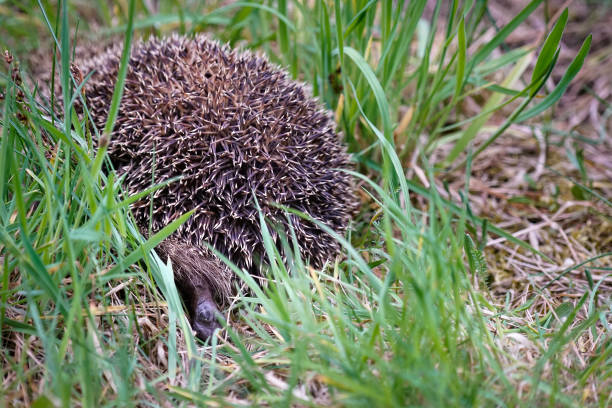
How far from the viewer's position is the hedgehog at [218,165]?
302 centimetres

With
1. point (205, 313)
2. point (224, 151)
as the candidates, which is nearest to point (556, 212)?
point (224, 151)

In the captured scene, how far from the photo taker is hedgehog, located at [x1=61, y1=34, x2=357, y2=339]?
302 centimetres

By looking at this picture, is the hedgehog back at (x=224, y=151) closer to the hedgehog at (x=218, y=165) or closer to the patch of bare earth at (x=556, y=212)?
the hedgehog at (x=218, y=165)

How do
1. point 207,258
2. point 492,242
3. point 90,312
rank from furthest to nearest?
point 492,242 < point 207,258 < point 90,312

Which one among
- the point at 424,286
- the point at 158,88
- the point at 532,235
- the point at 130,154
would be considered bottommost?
the point at 532,235

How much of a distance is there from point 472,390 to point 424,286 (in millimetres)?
435

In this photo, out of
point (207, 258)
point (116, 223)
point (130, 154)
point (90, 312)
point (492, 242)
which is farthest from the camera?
point (492, 242)

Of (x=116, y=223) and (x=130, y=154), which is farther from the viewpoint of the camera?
(x=130, y=154)

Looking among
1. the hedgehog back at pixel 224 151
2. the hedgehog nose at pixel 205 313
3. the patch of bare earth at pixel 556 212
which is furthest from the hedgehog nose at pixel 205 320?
the patch of bare earth at pixel 556 212

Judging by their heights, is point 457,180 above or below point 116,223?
below

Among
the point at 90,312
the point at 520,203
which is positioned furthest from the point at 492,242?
the point at 90,312

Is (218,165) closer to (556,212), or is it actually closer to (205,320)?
(205,320)

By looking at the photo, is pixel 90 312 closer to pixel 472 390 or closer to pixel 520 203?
pixel 472 390

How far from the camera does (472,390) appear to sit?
2039 mm
